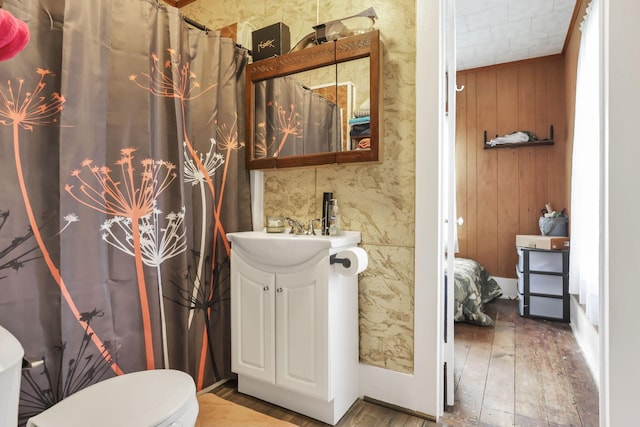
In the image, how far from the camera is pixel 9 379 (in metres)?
0.77

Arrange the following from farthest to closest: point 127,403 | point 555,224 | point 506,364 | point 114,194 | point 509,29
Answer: point 555,224 → point 509,29 → point 506,364 → point 114,194 → point 127,403

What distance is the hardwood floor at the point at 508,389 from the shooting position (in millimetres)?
1591

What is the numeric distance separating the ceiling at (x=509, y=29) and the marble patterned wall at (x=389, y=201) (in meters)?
1.56

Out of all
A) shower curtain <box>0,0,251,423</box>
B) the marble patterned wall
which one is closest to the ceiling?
the marble patterned wall

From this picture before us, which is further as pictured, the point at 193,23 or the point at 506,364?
the point at 506,364

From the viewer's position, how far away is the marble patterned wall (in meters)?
1.65

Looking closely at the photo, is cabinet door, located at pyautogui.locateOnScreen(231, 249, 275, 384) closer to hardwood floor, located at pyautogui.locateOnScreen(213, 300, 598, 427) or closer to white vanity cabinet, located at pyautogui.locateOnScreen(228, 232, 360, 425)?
white vanity cabinet, located at pyautogui.locateOnScreen(228, 232, 360, 425)

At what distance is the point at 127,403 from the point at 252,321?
0.72 meters

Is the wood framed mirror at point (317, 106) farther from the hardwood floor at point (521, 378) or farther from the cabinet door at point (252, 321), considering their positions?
the hardwood floor at point (521, 378)

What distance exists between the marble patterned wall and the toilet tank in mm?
1362

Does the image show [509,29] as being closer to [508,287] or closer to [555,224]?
[555,224]

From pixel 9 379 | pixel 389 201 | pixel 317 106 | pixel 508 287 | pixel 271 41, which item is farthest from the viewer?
pixel 508 287

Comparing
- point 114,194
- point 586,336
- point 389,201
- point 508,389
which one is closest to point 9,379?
point 114,194

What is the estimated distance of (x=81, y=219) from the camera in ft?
4.41
